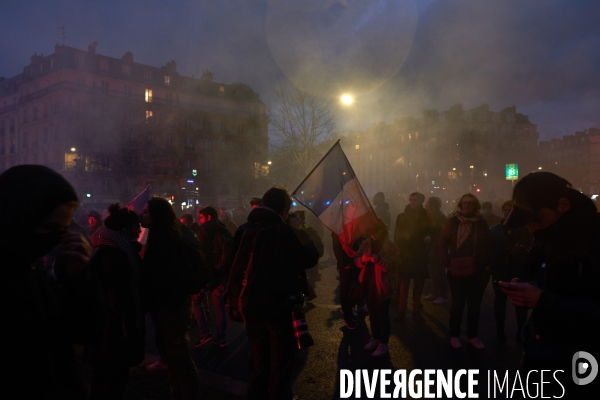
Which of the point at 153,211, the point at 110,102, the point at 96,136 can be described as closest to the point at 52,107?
the point at 110,102

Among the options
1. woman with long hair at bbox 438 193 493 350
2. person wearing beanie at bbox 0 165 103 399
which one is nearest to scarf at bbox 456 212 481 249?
woman with long hair at bbox 438 193 493 350

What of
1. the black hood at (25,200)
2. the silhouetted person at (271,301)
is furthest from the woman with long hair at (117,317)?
the black hood at (25,200)

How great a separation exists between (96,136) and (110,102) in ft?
25.2

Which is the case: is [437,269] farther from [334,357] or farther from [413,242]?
[334,357]

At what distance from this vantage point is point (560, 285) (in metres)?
2.06

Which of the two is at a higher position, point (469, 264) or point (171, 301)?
point (469, 264)

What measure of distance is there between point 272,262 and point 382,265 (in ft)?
7.55

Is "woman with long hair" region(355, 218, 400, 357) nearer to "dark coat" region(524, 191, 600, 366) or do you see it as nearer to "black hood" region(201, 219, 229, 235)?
"black hood" region(201, 219, 229, 235)

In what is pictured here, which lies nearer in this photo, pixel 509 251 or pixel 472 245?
pixel 472 245

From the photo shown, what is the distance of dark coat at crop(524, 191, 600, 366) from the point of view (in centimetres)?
194

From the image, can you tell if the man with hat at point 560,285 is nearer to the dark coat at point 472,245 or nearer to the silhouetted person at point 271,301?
the silhouetted person at point 271,301

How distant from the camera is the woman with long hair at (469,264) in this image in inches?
210

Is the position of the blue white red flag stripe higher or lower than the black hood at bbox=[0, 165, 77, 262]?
higher

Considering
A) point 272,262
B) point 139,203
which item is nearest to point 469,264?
point 272,262
